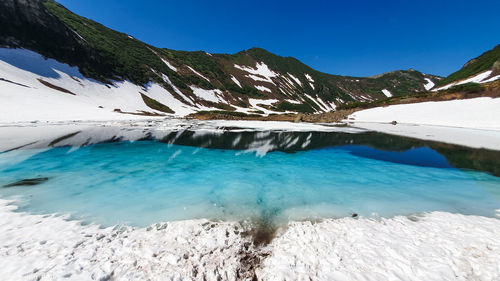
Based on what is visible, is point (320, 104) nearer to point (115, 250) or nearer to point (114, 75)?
point (114, 75)

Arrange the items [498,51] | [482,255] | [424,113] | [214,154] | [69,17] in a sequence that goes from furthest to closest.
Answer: [69,17] < [498,51] < [424,113] < [214,154] < [482,255]

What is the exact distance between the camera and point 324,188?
8.41m

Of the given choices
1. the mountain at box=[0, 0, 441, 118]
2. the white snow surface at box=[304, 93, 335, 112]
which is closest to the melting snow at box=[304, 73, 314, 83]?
the mountain at box=[0, 0, 441, 118]

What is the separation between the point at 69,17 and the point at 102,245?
500ft

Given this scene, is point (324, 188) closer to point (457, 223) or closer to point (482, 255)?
point (457, 223)

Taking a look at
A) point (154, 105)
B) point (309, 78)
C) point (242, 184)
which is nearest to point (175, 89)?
point (154, 105)

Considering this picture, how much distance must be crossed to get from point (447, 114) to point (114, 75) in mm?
105761

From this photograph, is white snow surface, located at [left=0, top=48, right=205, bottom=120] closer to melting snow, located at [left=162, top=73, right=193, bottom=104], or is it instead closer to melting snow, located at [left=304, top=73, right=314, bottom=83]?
melting snow, located at [left=162, top=73, right=193, bottom=104]

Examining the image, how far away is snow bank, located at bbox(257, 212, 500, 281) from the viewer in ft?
12.1

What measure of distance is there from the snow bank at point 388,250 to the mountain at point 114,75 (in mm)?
50924

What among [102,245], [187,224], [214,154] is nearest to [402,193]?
[187,224]

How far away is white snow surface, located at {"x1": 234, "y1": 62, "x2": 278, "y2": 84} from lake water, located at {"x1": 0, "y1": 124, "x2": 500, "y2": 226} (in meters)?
148

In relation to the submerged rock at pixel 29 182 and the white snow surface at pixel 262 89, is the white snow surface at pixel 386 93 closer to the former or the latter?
the white snow surface at pixel 262 89

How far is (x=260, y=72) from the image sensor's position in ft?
550
